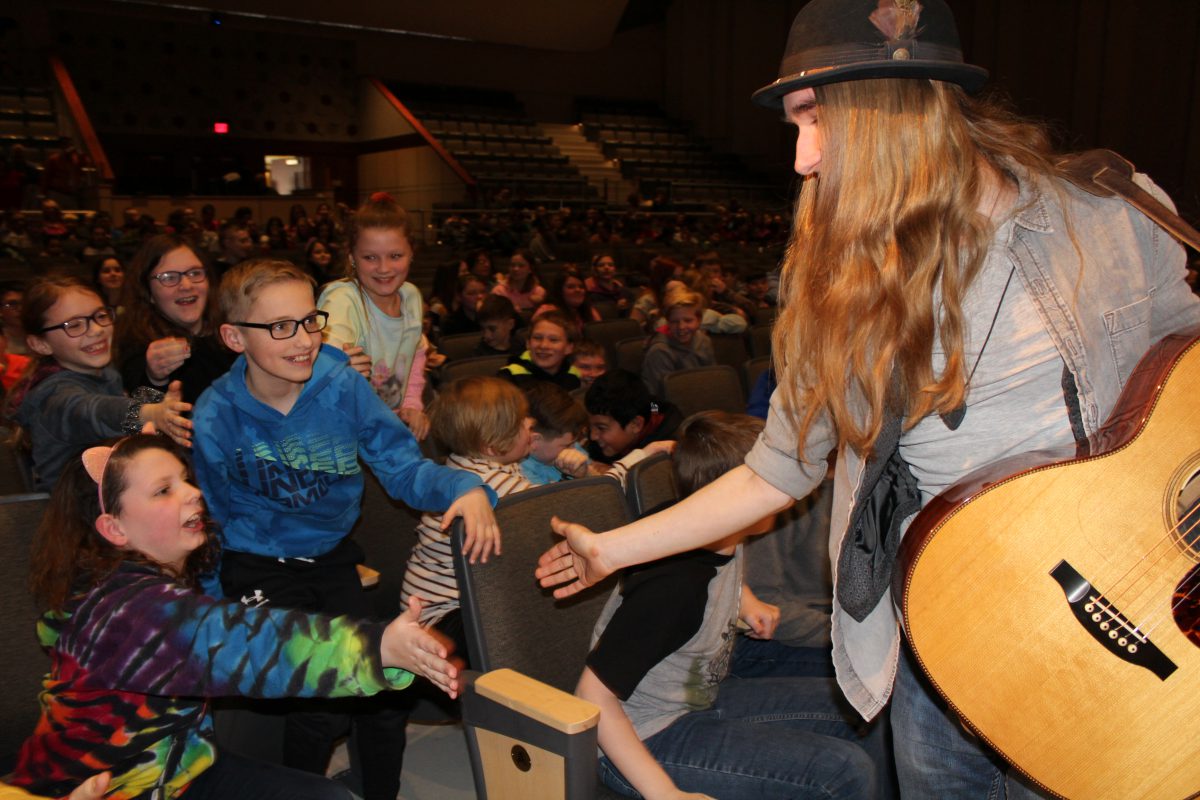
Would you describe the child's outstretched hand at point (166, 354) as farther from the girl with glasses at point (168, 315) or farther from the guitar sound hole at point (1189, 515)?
the guitar sound hole at point (1189, 515)

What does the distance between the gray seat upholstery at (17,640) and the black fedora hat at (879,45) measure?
4.98ft

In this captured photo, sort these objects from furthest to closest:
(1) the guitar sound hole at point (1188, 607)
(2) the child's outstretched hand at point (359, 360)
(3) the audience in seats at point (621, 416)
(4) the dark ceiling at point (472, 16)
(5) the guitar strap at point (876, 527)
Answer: (4) the dark ceiling at point (472, 16) < (3) the audience in seats at point (621, 416) < (2) the child's outstretched hand at point (359, 360) < (5) the guitar strap at point (876, 527) < (1) the guitar sound hole at point (1188, 607)

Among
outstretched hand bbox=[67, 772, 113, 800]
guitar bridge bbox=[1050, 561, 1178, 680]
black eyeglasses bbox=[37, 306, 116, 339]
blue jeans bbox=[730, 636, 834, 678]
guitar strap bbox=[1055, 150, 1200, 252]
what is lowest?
blue jeans bbox=[730, 636, 834, 678]

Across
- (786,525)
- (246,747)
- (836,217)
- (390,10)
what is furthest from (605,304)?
(390,10)

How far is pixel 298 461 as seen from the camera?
2049mm

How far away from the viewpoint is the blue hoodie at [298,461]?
6.65 ft

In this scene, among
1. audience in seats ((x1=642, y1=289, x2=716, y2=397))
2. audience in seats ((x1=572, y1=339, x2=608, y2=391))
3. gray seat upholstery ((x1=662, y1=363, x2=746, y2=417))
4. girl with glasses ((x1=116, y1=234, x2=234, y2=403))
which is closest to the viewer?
girl with glasses ((x1=116, y1=234, x2=234, y2=403))

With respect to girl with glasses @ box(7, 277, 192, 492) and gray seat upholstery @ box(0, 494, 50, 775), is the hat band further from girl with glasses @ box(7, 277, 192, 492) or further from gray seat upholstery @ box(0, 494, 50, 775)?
girl with glasses @ box(7, 277, 192, 492)

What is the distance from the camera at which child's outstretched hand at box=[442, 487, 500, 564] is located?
1692mm

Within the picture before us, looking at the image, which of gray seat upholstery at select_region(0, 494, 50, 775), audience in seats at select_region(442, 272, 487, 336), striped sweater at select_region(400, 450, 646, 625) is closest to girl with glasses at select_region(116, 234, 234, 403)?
striped sweater at select_region(400, 450, 646, 625)

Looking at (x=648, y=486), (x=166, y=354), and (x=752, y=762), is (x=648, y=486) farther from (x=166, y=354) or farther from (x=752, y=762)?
(x=166, y=354)

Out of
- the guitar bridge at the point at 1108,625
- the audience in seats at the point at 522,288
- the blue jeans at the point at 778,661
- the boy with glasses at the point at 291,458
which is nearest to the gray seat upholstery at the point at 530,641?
the boy with glasses at the point at 291,458

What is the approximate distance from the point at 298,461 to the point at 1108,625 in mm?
1594

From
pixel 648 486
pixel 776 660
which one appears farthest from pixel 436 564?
pixel 776 660
